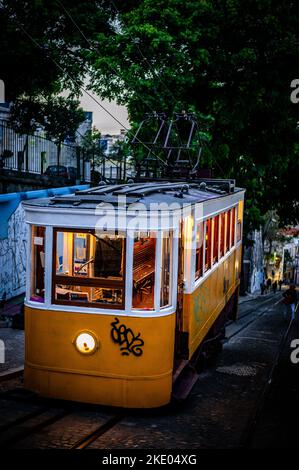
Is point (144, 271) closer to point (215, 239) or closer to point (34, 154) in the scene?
point (215, 239)

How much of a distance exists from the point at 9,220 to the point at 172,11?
325 inches

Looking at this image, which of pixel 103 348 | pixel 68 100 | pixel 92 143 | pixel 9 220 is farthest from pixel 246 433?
pixel 92 143

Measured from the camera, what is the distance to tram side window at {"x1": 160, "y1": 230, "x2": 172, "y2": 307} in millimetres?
8414

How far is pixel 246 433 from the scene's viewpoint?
26.6 feet

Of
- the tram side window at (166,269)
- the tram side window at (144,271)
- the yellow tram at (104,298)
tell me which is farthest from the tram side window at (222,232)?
the tram side window at (144,271)

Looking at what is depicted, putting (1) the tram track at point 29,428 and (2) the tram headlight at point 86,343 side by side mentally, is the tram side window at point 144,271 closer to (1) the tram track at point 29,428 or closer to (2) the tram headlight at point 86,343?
(2) the tram headlight at point 86,343

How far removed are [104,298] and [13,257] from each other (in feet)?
28.9

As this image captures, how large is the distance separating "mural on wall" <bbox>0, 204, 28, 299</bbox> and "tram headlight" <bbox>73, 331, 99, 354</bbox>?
27.0ft

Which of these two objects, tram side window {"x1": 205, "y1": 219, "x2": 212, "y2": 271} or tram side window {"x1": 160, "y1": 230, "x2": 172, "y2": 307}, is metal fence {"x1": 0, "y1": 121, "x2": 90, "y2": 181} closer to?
tram side window {"x1": 205, "y1": 219, "x2": 212, "y2": 271}

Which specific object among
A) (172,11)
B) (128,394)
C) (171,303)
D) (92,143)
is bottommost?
(128,394)

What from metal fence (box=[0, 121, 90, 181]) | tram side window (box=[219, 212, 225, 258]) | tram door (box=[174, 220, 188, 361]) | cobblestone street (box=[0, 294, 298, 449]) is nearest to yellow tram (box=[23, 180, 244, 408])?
cobblestone street (box=[0, 294, 298, 449])

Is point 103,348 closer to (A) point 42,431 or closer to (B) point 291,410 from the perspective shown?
(A) point 42,431

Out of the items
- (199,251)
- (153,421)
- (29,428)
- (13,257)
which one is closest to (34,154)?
(13,257)
